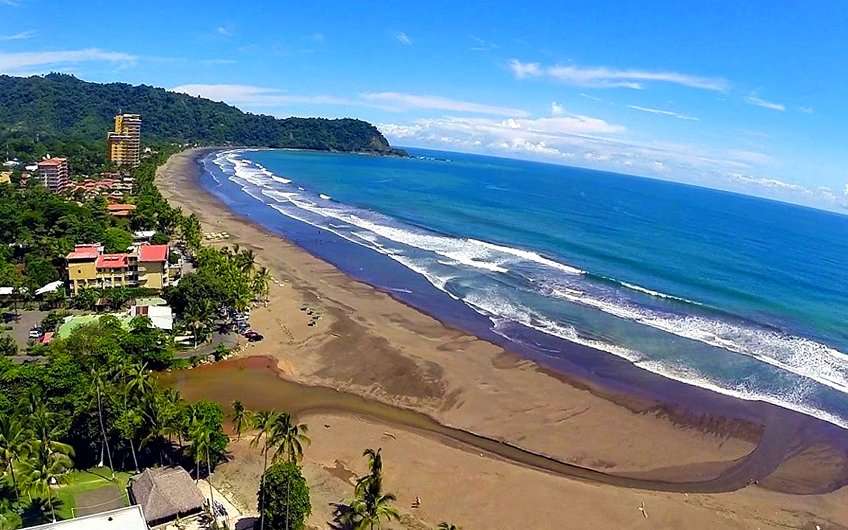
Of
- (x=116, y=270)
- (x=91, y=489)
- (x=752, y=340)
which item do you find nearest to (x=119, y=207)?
(x=116, y=270)

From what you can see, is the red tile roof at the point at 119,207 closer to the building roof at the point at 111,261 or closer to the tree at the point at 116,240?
the tree at the point at 116,240

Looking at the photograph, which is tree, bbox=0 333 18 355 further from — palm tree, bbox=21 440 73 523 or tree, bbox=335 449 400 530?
tree, bbox=335 449 400 530

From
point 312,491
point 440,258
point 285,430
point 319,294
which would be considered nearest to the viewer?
point 285,430

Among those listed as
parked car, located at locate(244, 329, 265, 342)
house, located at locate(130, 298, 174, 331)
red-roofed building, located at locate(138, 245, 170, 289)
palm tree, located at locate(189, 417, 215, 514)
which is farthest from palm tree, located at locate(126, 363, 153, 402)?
red-roofed building, located at locate(138, 245, 170, 289)

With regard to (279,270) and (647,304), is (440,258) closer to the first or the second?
(279,270)

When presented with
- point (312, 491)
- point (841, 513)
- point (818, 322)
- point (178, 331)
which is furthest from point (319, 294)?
point (818, 322)

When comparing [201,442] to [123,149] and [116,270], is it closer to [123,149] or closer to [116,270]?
[116,270]

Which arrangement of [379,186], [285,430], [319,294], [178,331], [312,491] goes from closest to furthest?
1. [285,430]
2. [312,491]
3. [178,331]
4. [319,294]
5. [379,186]

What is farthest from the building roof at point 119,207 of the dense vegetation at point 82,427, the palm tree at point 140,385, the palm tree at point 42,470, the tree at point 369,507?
the tree at point 369,507
